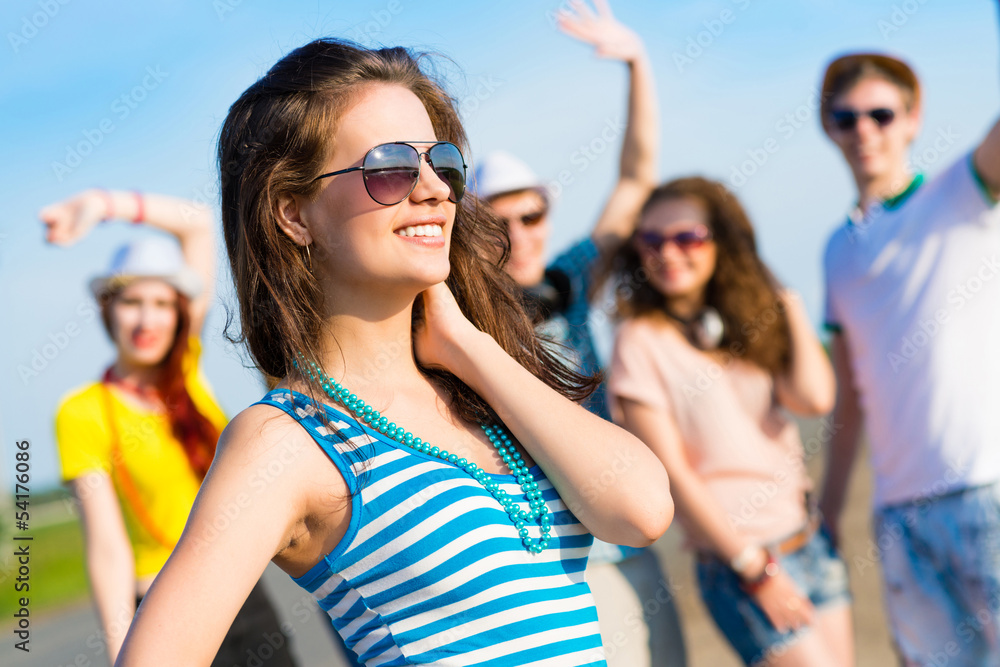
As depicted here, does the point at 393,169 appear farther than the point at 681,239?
No

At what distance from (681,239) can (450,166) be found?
2016 millimetres

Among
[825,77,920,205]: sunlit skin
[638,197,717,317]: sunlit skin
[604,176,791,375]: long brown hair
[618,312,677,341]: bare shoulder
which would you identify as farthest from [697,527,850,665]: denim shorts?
[825,77,920,205]: sunlit skin

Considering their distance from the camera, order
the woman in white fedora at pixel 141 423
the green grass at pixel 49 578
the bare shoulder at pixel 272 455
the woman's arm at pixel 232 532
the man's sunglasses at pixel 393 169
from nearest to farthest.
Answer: the woman's arm at pixel 232 532, the bare shoulder at pixel 272 455, the man's sunglasses at pixel 393 169, the woman in white fedora at pixel 141 423, the green grass at pixel 49 578

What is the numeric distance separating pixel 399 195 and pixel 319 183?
165 millimetres

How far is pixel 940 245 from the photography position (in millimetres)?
2951

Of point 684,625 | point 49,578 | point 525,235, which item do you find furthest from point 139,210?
point 49,578

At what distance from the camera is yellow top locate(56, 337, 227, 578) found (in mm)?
3016

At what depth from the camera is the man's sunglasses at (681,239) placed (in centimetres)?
348

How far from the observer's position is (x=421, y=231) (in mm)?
1620

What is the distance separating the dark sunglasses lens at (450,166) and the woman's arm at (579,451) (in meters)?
0.29

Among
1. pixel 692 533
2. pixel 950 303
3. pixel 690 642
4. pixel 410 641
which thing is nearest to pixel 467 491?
pixel 410 641

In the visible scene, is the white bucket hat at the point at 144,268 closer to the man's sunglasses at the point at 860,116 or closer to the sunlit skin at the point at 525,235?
the sunlit skin at the point at 525,235

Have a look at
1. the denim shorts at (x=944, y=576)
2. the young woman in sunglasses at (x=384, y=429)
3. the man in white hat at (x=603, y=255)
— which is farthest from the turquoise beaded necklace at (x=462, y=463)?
the denim shorts at (x=944, y=576)

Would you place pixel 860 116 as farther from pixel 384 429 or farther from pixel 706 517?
pixel 384 429
